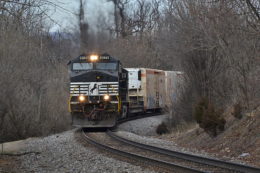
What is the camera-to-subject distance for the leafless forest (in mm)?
16594

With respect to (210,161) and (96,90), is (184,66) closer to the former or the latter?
(96,90)

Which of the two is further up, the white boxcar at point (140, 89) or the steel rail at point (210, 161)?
the white boxcar at point (140, 89)

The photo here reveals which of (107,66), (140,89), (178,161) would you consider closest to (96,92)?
(107,66)

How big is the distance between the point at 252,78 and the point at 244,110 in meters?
1.36

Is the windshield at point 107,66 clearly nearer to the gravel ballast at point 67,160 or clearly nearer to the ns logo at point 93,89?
the ns logo at point 93,89

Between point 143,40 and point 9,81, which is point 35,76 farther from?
point 143,40

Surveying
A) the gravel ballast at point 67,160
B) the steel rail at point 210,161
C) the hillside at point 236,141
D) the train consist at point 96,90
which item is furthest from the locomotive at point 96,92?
the steel rail at point 210,161

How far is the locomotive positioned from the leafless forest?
2.04 metres

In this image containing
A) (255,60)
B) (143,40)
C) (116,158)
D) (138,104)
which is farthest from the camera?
(143,40)

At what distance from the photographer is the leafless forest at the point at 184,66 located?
1659 cm

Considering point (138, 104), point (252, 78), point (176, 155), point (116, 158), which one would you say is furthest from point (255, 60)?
point (138, 104)

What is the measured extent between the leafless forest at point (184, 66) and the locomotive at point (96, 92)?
2.04m

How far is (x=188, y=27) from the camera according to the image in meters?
20.1

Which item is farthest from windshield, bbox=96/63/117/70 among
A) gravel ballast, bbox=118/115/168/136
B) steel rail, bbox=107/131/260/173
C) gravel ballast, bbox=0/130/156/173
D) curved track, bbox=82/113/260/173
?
steel rail, bbox=107/131/260/173
